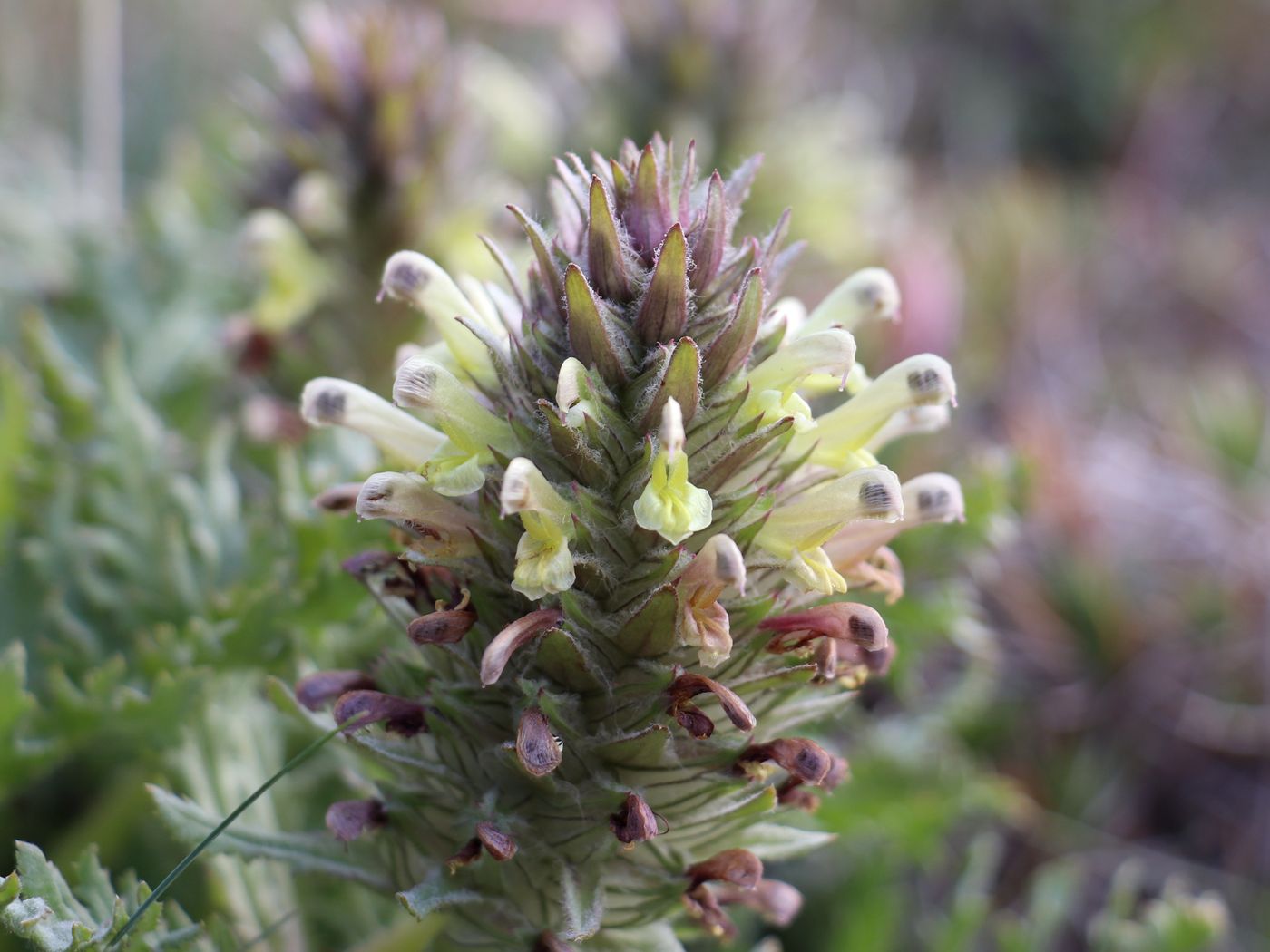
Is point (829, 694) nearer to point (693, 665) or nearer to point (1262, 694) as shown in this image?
point (693, 665)

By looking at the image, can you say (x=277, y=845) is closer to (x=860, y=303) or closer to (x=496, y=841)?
(x=496, y=841)

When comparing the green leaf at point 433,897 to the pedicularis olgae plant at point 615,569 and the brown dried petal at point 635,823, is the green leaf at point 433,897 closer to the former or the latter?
the pedicularis olgae plant at point 615,569

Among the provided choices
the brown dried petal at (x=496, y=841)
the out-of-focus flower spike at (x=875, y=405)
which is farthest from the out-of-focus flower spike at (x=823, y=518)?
the brown dried petal at (x=496, y=841)

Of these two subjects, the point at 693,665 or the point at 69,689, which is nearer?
the point at 693,665

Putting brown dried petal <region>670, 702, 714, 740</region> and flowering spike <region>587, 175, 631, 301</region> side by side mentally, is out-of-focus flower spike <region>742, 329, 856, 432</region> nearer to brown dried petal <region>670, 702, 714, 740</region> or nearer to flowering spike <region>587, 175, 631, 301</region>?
flowering spike <region>587, 175, 631, 301</region>

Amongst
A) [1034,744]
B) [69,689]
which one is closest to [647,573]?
[69,689]

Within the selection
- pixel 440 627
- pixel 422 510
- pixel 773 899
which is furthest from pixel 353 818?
pixel 773 899

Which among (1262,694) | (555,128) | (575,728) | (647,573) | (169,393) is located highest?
(555,128)

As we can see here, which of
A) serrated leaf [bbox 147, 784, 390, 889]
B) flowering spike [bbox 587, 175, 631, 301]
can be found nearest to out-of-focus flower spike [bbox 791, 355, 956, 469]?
flowering spike [bbox 587, 175, 631, 301]
